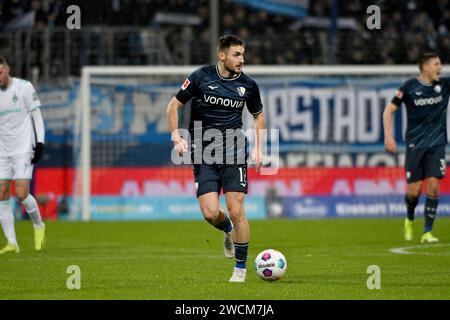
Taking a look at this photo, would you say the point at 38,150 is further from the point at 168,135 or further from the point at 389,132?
the point at 168,135

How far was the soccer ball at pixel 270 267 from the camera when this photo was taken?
9.46 metres

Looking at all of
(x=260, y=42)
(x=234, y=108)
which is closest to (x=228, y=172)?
(x=234, y=108)

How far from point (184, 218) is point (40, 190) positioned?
279 cm

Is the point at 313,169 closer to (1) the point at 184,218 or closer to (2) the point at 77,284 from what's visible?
(1) the point at 184,218

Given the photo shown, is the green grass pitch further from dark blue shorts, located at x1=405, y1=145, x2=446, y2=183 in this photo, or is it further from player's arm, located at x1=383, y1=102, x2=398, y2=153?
player's arm, located at x1=383, y1=102, x2=398, y2=153

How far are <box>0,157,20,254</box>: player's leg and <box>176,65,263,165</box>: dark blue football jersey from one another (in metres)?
3.91

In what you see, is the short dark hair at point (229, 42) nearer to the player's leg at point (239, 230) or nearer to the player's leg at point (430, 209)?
the player's leg at point (239, 230)

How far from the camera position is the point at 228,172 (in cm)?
990

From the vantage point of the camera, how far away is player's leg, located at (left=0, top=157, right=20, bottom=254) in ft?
43.2

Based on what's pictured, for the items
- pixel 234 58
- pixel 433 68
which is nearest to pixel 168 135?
pixel 433 68

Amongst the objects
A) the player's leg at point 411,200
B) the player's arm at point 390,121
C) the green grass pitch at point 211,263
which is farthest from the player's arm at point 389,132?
the green grass pitch at point 211,263

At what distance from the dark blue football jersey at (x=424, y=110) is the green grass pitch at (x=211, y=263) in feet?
4.50

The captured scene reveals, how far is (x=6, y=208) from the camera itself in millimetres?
13383

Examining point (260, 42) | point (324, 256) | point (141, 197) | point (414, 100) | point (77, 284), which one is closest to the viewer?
point (77, 284)
